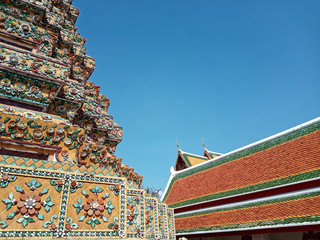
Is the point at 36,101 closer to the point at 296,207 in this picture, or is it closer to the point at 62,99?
the point at 62,99

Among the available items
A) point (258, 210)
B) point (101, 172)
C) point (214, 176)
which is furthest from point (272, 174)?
A: point (101, 172)

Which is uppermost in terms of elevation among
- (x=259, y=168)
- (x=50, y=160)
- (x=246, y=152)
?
(x=246, y=152)

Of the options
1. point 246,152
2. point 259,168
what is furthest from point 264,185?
point 246,152

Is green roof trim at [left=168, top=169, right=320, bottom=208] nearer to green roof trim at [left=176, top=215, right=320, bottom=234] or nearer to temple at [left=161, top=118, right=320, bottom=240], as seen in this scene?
temple at [left=161, top=118, right=320, bottom=240]

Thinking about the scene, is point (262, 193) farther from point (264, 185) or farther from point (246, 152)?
point (246, 152)

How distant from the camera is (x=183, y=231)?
12.3 meters

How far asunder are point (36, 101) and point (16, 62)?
856 millimetres

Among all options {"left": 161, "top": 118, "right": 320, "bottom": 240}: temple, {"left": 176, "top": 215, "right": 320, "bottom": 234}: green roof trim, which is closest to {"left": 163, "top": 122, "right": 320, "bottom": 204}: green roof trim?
{"left": 161, "top": 118, "right": 320, "bottom": 240}: temple

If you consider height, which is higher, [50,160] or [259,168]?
[259,168]

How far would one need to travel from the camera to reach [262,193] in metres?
9.84

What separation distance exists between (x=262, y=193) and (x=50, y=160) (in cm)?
851

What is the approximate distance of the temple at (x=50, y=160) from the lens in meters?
3.05

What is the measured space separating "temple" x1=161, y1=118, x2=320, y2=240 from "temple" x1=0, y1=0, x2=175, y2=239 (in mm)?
4245

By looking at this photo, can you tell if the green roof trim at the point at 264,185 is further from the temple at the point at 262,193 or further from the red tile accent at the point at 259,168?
the red tile accent at the point at 259,168
